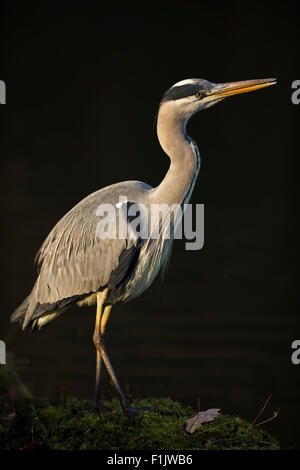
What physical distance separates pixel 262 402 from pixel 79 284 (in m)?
1.43

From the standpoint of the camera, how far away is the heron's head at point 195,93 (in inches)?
117

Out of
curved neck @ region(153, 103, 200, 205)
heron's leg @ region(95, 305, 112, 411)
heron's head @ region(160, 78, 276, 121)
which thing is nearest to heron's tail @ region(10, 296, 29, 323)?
heron's leg @ region(95, 305, 112, 411)

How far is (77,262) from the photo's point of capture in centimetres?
307

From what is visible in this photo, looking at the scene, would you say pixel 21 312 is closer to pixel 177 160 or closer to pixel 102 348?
pixel 102 348

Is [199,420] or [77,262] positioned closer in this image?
[199,420]

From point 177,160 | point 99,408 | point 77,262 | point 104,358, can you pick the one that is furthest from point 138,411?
point 177,160

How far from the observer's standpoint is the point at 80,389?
12.3 feet

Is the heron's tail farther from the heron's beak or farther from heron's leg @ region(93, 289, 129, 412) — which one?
the heron's beak

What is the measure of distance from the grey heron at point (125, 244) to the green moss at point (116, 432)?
0.14 m

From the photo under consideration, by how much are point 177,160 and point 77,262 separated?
2.42 ft

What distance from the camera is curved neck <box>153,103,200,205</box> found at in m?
2.95

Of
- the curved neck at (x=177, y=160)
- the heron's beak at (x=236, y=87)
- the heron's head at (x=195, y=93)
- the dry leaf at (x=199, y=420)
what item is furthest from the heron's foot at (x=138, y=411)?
the heron's beak at (x=236, y=87)

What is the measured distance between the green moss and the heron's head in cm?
152
